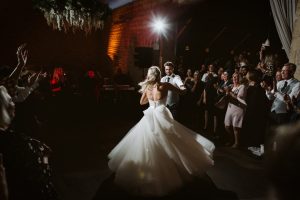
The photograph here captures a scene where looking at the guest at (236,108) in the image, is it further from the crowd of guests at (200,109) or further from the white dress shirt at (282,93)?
the white dress shirt at (282,93)

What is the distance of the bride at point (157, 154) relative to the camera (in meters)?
4.55

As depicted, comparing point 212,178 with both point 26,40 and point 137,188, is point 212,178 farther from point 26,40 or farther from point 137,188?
point 26,40

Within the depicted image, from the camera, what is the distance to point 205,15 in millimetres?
13852

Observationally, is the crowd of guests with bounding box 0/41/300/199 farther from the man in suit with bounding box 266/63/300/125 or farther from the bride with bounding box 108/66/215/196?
the bride with bounding box 108/66/215/196

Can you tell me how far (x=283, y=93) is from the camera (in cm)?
618

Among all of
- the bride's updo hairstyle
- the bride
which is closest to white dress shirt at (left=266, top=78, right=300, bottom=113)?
the bride

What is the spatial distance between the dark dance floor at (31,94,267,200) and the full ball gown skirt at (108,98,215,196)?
21 centimetres

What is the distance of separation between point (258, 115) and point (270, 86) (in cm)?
71

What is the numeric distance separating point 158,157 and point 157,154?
2.2 inches

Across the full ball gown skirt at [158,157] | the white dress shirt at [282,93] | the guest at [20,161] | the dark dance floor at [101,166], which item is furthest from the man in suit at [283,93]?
the guest at [20,161]

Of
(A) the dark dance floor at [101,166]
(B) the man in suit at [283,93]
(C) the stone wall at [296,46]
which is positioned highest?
(C) the stone wall at [296,46]

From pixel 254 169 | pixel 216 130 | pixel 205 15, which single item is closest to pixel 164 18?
pixel 205 15

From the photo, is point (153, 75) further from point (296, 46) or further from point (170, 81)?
point (296, 46)

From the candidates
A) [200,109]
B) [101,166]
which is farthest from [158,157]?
[200,109]
